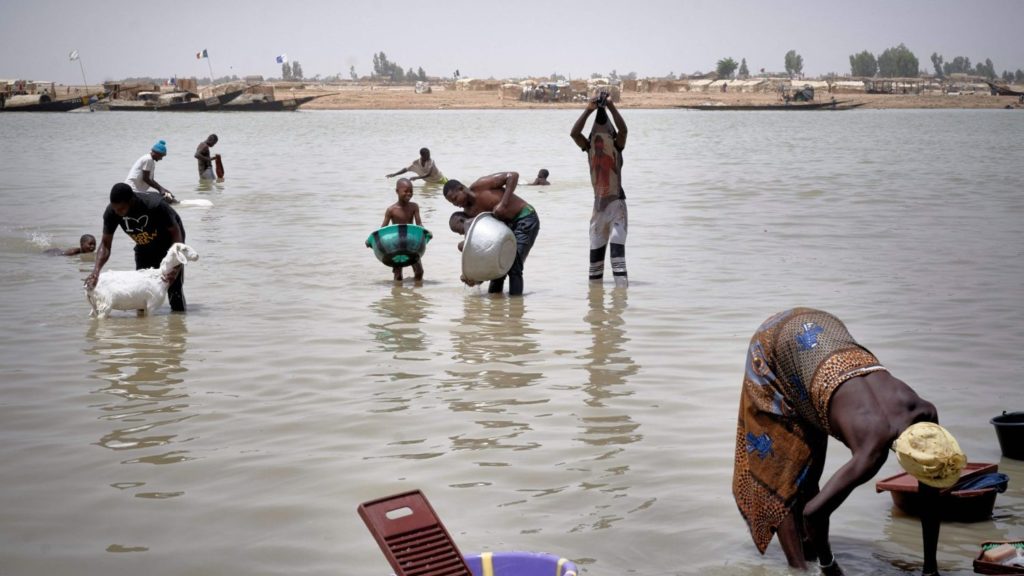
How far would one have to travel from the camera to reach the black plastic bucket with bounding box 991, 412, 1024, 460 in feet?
17.6

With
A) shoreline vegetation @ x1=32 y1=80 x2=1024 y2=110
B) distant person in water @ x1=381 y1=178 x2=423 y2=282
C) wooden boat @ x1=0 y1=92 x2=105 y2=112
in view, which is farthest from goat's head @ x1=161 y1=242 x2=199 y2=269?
shoreline vegetation @ x1=32 y1=80 x2=1024 y2=110

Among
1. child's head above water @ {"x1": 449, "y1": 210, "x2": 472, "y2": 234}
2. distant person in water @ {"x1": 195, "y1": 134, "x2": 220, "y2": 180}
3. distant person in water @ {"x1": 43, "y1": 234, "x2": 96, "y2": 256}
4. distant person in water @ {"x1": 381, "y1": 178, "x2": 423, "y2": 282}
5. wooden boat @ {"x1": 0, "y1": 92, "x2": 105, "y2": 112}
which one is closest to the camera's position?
child's head above water @ {"x1": 449, "y1": 210, "x2": 472, "y2": 234}

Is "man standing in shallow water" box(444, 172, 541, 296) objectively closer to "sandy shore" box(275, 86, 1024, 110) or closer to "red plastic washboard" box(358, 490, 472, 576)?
"red plastic washboard" box(358, 490, 472, 576)

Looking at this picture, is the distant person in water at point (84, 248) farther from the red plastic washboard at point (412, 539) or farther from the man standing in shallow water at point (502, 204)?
the red plastic washboard at point (412, 539)

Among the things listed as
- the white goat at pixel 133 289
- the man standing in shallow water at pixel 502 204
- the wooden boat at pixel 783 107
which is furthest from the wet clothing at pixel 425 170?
the wooden boat at pixel 783 107

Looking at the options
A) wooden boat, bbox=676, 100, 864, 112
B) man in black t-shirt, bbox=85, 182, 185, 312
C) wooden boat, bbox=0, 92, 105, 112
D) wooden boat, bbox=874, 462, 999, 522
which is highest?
wooden boat, bbox=0, 92, 105, 112

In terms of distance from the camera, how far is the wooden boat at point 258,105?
229 ft

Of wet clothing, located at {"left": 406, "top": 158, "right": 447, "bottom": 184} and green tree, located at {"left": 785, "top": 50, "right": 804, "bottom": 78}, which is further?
green tree, located at {"left": 785, "top": 50, "right": 804, "bottom": 78}

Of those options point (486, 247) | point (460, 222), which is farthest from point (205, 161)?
point (486, 247)

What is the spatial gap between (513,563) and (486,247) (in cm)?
595

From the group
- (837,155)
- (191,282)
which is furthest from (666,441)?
(837,155)

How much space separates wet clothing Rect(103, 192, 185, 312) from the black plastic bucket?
6109 mm

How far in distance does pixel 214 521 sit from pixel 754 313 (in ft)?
18.6

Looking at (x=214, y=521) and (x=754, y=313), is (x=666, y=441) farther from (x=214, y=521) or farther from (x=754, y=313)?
(x=754, y=313)
